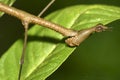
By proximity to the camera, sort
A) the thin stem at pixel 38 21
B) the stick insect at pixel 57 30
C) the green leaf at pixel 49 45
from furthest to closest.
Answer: the thin stem at pixel 38 21
the stick insect at pixel 57 30
the green leaf at pixel 49 45

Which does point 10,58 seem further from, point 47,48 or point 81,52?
point 81,52

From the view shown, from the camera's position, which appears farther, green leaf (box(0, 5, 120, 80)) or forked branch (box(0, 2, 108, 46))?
forked branch (box(0, 2, 108, 46))

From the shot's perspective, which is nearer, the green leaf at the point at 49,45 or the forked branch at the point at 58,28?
the green leaf at the point at 49,45

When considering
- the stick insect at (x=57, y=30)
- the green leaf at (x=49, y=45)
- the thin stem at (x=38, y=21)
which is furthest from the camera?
the thin stem at (x=38, y=21)

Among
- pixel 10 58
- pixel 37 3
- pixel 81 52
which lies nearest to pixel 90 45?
pixel 81 52

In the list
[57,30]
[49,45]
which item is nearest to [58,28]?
[57,30]

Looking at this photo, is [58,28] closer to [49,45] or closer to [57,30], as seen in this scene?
[57,30]

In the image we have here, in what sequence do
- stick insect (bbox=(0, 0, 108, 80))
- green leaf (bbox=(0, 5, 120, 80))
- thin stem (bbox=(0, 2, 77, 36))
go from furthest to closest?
thin stem (bbox=(0, 2, 77, 36)) → stick insect (bbox=(0, 0, 108, 80)) → green leaf (bbox=(0, 5, 120, 80))

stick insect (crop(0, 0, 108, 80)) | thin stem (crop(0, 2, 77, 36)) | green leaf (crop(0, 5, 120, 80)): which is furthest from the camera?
thin stem (crop(0, 2, 77, 36))
